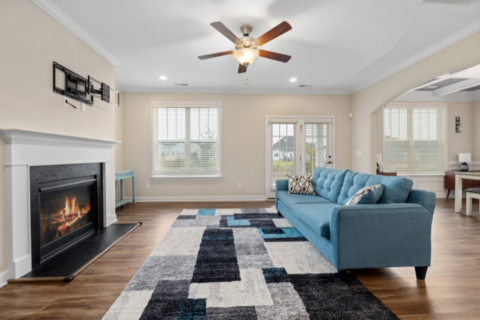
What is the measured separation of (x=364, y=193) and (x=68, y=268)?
2798 millimetres

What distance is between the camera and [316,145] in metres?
6.02

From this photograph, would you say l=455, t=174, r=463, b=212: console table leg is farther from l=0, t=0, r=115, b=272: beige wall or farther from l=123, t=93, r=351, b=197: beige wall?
l=0, t=0, r=115, b=272: beige wall

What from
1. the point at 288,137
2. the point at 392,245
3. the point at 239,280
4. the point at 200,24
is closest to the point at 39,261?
the point at 239,280

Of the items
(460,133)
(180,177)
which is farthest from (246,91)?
(460,133)

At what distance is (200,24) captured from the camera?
9.49 feet

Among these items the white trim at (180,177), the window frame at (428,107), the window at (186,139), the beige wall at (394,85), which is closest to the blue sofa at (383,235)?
the beige wall at (394,85)

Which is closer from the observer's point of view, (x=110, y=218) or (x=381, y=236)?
→ (x=381, y=236)

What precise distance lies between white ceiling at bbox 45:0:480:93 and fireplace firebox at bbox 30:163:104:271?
A: 1736 millimetres

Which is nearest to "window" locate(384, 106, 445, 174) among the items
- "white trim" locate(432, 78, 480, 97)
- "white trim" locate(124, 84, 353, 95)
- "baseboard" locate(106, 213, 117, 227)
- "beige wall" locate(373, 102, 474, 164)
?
"beige wall" locate(373, 102, 474, 164)

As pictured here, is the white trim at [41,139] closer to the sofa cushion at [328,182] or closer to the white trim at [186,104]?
the white trim at [186,104]

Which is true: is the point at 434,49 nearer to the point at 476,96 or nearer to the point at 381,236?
the point at 381,236

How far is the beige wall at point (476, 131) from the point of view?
19.6ft

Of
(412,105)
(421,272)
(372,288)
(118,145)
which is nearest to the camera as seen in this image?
(372,288)

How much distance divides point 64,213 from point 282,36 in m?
3.41
